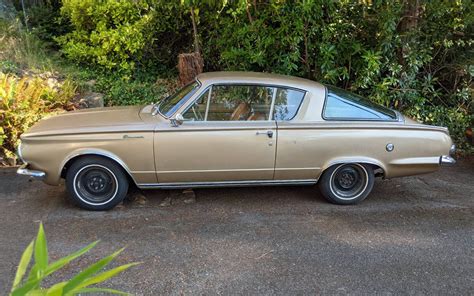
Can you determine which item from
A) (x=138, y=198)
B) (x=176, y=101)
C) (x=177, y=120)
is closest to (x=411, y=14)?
(x=176, y=101)

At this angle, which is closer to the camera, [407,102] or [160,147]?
[160,147]

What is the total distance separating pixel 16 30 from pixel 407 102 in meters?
8.12

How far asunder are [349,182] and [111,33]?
18.6 feet

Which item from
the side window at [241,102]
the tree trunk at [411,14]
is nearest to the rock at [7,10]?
the side window at [241,102]

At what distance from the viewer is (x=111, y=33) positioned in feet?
27.5

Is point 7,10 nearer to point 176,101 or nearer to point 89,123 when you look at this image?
point 89,123

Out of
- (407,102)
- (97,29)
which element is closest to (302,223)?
(407,102)

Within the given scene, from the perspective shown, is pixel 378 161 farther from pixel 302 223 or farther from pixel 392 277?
pixel 392 277

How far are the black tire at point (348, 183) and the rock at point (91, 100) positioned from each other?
4.25 metres

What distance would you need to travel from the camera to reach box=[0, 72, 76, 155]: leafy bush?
5895 mm

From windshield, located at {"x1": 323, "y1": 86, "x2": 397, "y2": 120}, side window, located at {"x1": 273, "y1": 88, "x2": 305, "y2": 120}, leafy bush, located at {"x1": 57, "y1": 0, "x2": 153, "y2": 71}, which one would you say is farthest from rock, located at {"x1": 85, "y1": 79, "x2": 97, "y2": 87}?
windshield, located at {"x1": 323, "y1": 86, "x2": 397, "y2": 120}

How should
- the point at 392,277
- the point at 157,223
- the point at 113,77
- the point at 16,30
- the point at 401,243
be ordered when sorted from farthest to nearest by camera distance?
the point at 16,30 → the point at 113,77 → the point at 157,223 → the point at 401,243 → the point at 392,277

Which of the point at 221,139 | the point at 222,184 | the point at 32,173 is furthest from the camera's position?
the point at 222,184

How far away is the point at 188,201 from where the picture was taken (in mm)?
4914
